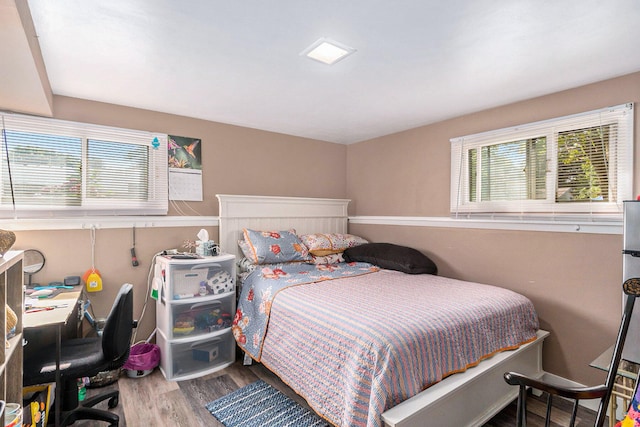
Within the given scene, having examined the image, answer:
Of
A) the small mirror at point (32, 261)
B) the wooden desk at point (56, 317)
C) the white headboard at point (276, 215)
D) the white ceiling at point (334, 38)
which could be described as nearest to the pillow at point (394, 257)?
the white headboard at point (276, 215)

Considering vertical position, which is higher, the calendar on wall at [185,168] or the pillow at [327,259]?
the calendar on wall at [185,168]

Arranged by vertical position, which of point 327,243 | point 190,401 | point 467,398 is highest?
point 327,243

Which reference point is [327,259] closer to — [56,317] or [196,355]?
[196,355]

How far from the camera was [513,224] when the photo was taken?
281 cm

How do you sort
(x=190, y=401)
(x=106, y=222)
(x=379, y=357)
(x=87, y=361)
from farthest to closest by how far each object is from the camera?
(x=106, y=222) → (x=190, y=401) → (x=87, y=361) → (x=379, y=357)

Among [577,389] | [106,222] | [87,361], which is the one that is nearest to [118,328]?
[87,361]

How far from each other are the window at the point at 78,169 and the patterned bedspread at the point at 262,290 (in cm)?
115

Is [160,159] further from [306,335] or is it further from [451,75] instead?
[451,75]

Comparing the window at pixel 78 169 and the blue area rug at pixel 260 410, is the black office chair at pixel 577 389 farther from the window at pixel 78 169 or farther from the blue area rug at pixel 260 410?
the window at pixel 78 169

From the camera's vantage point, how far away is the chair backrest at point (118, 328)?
1.95 meters

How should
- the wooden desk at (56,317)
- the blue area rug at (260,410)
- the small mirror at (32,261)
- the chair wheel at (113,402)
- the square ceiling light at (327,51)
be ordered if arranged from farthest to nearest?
the small mirror at (32,261) → the chair wheel at (113,402) → the blue area rug at (260,410) → the square ceiling light at (327,51) → the wooden desk at (56,317)

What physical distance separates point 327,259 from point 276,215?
76cm

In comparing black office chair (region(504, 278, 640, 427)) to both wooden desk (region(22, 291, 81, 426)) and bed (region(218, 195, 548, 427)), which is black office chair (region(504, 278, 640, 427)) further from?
wooden desk (region(22, 291, 81, 426))

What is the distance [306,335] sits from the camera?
208 cm
